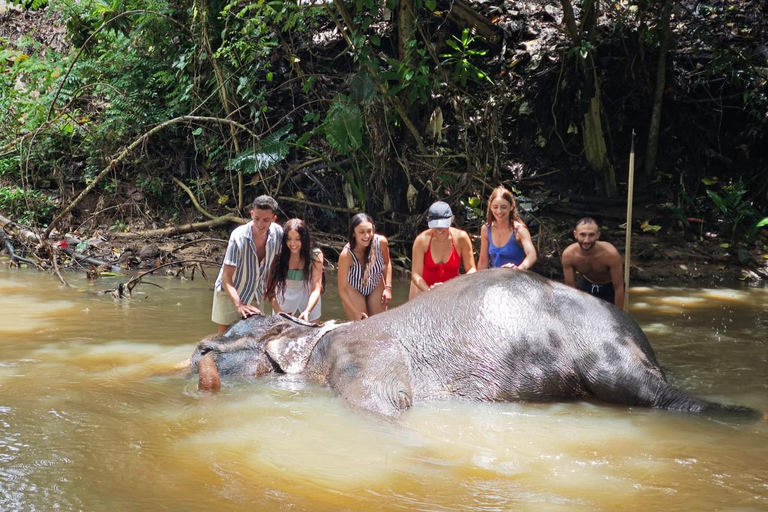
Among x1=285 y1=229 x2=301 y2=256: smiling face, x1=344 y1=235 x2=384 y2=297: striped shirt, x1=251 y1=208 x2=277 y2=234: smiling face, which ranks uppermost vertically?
x1=251 y1=208 x2=277 y2=234: smiling face

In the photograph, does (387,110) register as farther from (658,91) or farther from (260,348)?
(260,348)

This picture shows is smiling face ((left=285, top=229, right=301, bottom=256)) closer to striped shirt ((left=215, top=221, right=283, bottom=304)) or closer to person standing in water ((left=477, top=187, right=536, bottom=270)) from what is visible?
striped shirt ((left=215, top=221, right=283, bottom=304))

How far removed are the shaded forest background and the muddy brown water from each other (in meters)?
3.88

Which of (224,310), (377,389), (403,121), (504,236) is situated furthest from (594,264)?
(403,121)

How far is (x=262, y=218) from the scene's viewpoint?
5.44 m

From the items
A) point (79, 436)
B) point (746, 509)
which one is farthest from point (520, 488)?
point (79, 436)

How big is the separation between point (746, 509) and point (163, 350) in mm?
3955

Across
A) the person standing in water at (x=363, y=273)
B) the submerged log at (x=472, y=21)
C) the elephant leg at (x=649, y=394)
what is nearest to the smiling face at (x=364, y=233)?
the person standing in water at (x=363, y=273)

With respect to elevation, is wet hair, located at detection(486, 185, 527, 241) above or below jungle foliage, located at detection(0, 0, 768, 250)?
below

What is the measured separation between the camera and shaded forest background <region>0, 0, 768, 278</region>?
8.62 metres

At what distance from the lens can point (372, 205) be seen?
9078 millimetres

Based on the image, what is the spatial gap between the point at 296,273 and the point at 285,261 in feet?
0.41

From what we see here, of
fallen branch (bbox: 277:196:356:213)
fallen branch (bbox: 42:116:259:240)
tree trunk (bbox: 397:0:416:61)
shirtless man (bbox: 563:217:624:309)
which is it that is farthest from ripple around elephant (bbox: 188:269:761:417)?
fallen branch (bbox: 277:196:356:213)

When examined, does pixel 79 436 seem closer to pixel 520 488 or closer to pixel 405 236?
pixel 520 488
